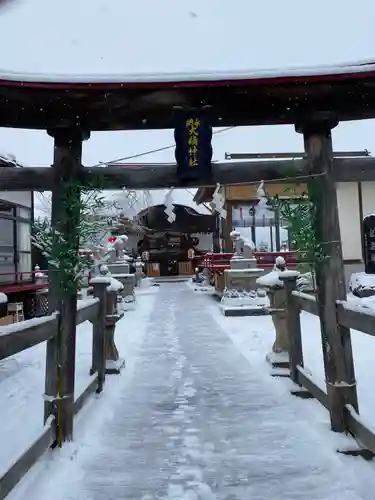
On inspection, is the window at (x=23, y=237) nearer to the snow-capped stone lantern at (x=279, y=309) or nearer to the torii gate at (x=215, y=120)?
the torii gate at (x=215, y=120)

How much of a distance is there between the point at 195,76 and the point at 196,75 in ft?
0.05

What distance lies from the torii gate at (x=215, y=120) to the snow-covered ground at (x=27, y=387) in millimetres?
549

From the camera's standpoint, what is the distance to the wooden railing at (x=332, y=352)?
3.20m

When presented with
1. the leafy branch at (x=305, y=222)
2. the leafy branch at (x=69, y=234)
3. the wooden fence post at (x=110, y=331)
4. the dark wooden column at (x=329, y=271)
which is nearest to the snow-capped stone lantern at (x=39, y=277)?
the wooden fence post at (x=110, y=331)

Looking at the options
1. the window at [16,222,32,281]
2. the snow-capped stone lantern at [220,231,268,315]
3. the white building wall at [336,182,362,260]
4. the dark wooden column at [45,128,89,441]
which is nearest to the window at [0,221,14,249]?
the window at [16,222,32,281]

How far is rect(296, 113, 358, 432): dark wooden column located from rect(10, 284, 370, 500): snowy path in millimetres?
485

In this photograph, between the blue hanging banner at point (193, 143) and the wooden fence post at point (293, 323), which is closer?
the blue hanging banner at point (193, 143)

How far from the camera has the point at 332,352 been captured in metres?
3.84

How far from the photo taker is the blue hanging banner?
172 inches

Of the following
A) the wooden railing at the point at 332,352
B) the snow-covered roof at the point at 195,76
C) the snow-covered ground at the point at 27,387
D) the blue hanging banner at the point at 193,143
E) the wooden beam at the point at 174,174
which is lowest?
the snow-covered ground at the point at 27,387

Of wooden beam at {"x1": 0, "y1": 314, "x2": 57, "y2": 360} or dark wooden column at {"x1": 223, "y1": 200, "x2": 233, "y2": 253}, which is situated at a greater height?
dark wooden column at {"x1": 223, "y1": 200, "x2": 233, "y2": 253}

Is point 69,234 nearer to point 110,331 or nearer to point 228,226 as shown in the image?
point 110,331

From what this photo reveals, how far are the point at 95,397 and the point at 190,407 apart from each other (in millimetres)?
1197

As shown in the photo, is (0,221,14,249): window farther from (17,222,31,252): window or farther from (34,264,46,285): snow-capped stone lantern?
(34,264,46,285): snow-capped stone lantern
